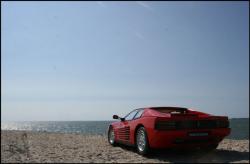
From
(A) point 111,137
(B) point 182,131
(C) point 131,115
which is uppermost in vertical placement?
(C) point 131,115

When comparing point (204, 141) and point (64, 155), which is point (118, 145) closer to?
point (64, 155)

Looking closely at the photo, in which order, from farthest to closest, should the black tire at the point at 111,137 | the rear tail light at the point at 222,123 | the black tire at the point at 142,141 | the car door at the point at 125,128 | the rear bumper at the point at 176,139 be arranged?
the black tire at the point at 111,137, the car door at the point at 125,128, the rear tail light at the point at 222,123, the black tire at the point at 142,141, the rear bumper at the point at 176,139

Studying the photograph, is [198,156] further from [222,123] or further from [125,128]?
[125,128]

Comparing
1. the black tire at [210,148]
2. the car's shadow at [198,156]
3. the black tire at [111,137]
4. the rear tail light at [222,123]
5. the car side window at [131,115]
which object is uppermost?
the car side window at [131,115]

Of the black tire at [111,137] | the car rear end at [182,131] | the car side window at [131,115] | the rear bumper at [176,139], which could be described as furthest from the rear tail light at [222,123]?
the black tire at [111,137]

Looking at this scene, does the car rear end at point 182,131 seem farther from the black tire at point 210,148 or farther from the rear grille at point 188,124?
the black tire at point 210,148

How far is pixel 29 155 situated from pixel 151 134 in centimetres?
309

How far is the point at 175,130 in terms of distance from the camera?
8039 mm

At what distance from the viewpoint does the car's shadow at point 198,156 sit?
7.88 metres

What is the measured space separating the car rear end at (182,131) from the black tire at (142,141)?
0.81 ft

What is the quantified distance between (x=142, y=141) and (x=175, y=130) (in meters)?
1.06

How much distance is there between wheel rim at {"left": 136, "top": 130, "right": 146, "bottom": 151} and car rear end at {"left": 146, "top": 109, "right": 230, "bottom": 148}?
45 centimetres

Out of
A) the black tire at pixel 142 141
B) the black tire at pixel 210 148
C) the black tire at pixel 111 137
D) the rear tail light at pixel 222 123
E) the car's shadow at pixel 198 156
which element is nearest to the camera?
the car's shadow at pixel 198 156

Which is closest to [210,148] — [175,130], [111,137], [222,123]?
[222,123]
